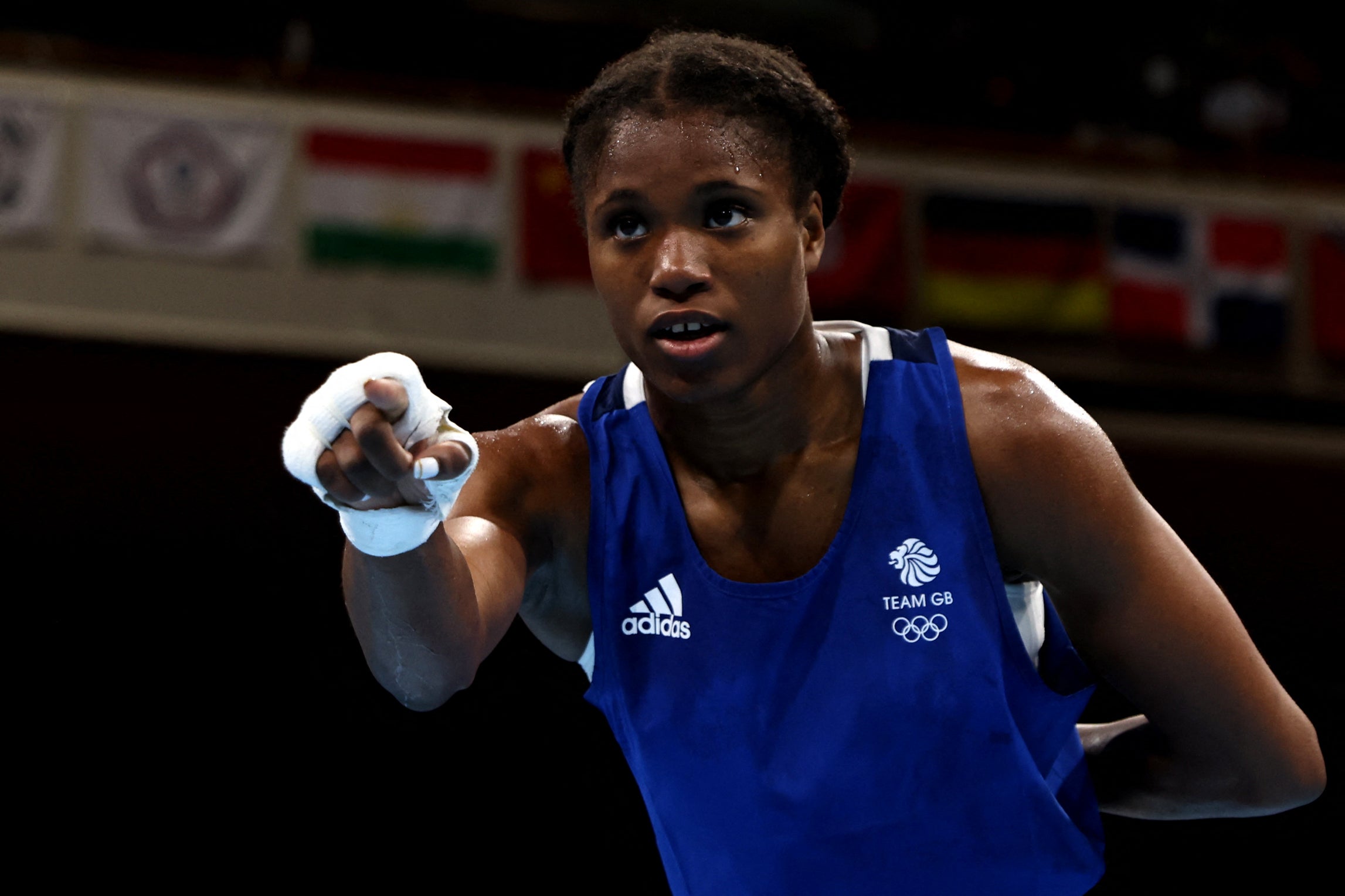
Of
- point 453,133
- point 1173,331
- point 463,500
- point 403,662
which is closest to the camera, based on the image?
point 403,662

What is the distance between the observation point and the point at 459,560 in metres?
1.39

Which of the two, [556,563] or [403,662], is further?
[556,563]

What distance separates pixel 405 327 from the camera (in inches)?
207

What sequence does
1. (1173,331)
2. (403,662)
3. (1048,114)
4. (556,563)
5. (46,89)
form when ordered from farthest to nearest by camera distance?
1. (1048,114)
2. (1173,331)
3. (46,89)
4. (556,563)
5. (403,662)

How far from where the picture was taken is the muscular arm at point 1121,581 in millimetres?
1559

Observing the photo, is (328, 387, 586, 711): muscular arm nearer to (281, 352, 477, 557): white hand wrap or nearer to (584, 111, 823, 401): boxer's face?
(281, 352, 477, 557): white hand wrap

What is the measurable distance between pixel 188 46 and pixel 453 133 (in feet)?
3.82

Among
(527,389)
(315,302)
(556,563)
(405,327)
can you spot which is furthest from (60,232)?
(556,563)

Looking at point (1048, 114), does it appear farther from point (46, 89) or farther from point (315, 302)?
point (46, 89)

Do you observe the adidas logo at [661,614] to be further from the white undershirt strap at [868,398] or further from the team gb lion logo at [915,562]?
the team gb lion logo at [915,562]

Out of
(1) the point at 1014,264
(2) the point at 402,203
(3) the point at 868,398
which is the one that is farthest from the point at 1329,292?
(3) the point at 868,398

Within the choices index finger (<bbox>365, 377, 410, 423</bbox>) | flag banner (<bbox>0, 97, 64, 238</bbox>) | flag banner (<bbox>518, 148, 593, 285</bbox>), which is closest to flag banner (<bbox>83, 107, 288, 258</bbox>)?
flag banner (<bbox>0, 97, 64, 238</bbox>)

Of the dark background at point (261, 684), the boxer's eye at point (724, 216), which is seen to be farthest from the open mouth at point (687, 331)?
the dark background at point (261, 684)

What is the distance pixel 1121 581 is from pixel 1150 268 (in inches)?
176
